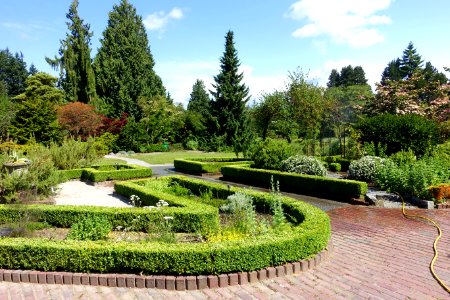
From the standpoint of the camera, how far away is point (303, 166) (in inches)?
534

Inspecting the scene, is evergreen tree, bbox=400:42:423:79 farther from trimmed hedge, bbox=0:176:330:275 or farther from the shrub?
trimmed hedge, bbox=0:176:330:275

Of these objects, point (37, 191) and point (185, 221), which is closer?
point (185, 221)

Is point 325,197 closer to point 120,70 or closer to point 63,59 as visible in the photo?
point 120,70

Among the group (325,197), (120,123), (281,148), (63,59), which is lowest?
(325,197)

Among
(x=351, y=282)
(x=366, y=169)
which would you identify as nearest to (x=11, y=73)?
(x=366, y=169)

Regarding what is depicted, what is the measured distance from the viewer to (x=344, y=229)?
7.62 m

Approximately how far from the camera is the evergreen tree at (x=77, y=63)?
36.7 m

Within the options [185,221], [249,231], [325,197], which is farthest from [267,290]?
[325,197]

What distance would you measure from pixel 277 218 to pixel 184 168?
1335 cm

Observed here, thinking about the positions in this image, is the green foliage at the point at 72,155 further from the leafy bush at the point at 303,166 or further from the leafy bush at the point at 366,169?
the leafy bush at the point at 366,169

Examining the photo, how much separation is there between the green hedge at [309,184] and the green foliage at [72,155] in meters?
7.79

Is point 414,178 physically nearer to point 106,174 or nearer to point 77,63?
point 106,174

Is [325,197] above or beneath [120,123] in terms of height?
beneath

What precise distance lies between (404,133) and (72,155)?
1608 cm
